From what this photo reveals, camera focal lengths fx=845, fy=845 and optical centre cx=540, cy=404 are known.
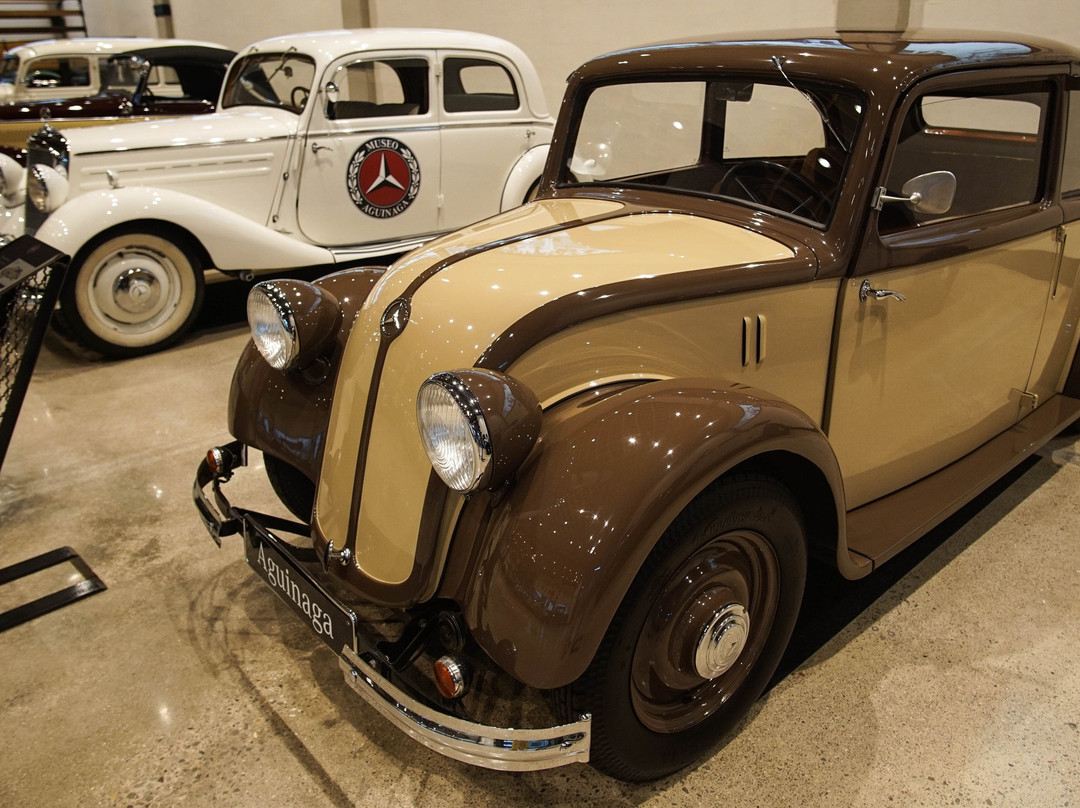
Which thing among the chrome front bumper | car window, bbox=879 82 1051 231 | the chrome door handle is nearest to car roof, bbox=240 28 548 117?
car window, bbox=879 82 1051 231

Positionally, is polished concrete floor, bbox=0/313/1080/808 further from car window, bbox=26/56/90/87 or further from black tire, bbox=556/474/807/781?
car window, bbox=26/56/90/87

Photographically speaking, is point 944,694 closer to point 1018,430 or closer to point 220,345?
point 1018,430

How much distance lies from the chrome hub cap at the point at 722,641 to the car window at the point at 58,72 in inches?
290

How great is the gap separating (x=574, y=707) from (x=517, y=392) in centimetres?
61

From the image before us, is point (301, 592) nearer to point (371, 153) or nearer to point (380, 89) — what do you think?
point (371, 153)

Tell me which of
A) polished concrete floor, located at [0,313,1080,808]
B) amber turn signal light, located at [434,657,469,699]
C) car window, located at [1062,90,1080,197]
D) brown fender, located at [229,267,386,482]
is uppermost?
car window, located at [1062,90,1080,197]

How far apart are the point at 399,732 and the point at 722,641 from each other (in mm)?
829

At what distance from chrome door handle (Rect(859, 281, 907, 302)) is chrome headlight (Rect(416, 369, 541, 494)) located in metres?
1.01

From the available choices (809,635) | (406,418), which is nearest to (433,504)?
(406,418)

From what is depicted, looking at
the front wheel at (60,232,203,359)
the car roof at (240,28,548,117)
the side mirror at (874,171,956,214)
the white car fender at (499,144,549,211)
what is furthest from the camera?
the white car fender at (499,144,549,211)

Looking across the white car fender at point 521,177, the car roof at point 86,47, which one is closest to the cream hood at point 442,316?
the white car fender at point 521,177

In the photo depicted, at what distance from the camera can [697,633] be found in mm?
1722

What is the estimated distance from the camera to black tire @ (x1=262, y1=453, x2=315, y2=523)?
2.40 metres

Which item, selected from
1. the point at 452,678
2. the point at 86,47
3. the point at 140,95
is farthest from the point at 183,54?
the point at 452,678
